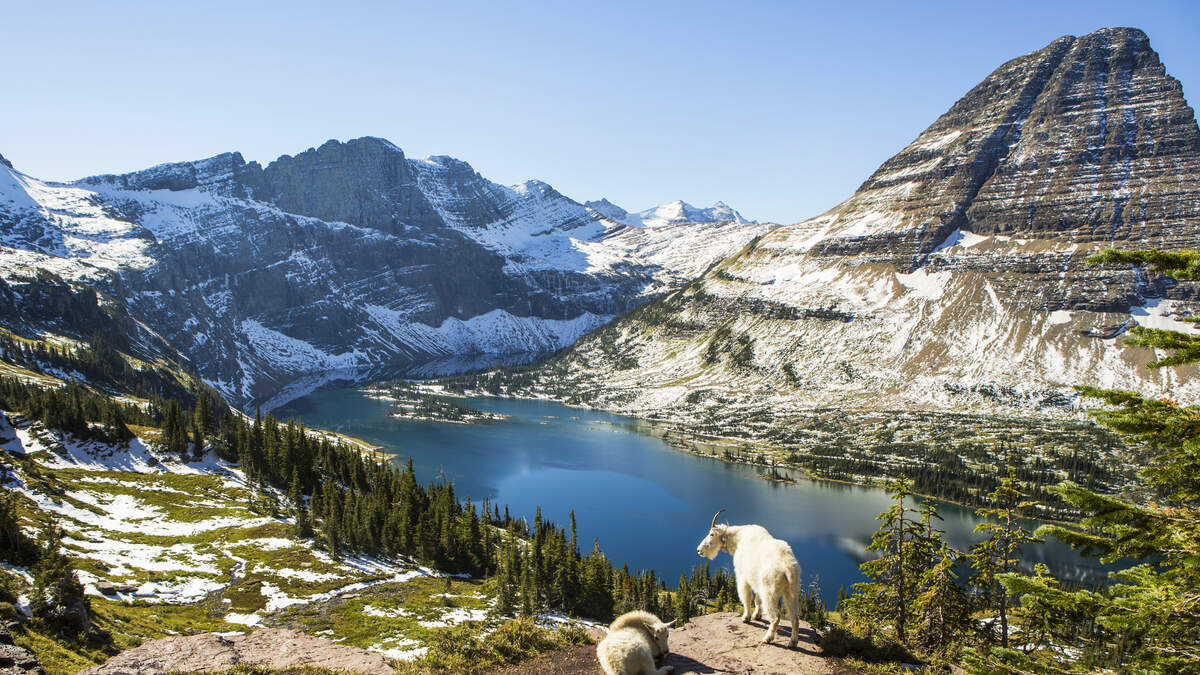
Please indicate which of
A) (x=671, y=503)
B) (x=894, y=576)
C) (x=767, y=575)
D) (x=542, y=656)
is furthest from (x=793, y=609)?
(x=671, y=503)

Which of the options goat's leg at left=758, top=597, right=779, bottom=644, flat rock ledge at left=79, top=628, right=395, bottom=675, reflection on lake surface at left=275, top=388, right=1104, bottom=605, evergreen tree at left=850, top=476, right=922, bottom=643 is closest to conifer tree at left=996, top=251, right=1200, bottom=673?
goat's leg at left=758, top=597, right=779, bottom=644

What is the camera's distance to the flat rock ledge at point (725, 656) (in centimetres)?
1433

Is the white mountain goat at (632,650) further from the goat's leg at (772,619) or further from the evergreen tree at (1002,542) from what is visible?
the evergreen tree at (1002,542)

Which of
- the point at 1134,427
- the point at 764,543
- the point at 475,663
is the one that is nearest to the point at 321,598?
the point at 475,663

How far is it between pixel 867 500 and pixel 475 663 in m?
157

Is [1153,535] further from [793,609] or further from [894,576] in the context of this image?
[894,576]

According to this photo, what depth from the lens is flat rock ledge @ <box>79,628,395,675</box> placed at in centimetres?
1662

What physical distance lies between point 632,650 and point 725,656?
3.22 m

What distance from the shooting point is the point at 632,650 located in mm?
13352

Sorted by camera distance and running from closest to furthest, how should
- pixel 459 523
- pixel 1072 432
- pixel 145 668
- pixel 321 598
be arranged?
pixel 145 668
pixel 321 598
pixel 459 523
pixel 1072 432

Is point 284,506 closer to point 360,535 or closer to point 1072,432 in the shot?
point 360,535

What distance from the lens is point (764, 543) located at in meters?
17.2

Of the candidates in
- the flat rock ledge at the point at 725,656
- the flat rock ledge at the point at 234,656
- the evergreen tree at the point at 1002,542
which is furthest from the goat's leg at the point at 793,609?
the evergreen tree at the point at 1002,542

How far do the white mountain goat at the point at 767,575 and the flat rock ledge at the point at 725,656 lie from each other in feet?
1.45
